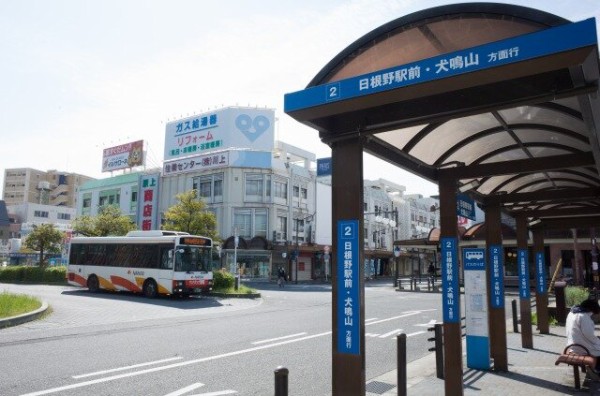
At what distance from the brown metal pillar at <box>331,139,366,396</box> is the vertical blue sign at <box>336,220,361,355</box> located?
0.05ft

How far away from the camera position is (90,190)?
59.7 meters

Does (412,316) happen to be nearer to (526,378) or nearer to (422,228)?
(526,378)

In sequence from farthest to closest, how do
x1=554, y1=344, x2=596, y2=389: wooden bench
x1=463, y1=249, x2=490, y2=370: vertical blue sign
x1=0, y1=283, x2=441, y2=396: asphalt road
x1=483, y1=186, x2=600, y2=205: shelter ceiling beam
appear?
x1=483, y1=186, x2=600, y2=205: shelter ceiling beam < x1=463, y1=249, x2=490, y2=370: vertical blue sign < x1=0, y1=283, x2=441, y2=396: asphalt road < x1=554, y1=344, x2=596, y2=389: wooden bench

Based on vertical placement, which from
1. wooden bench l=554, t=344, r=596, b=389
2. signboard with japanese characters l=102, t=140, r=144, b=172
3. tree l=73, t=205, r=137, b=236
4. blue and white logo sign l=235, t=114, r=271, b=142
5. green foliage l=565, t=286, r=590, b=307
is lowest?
wooden bench l=554, t=344, r=596, b=389

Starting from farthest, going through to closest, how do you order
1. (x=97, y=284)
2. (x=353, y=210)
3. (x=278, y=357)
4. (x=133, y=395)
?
1. (x=97, y=284)
2. (x=278, y=357)
3. (x=133, y=395)
4. (x=353, y=210)

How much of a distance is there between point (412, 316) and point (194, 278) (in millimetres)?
10332

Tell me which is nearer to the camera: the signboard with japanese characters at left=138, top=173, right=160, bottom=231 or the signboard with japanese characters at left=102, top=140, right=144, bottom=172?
the signboard with japanese characters at left=138, top=173, right=160, bottom=231

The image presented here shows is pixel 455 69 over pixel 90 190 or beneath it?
beneath

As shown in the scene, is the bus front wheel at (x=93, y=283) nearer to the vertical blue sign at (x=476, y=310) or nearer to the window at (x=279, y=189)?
the vertical blue sign at (x=476, y=310)

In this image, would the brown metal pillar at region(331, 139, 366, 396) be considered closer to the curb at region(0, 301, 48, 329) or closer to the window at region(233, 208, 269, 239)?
the curb at region(0, 301, 48, 329)

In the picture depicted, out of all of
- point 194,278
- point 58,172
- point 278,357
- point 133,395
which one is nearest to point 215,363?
point 278,357

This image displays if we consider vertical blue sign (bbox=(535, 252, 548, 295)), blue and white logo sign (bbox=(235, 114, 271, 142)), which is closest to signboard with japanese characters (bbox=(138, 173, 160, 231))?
blue and white logo sign (bbox=(235, 114, 271, 142))

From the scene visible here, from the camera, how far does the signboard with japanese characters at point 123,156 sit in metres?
54.6

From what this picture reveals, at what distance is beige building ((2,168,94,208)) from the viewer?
97938 millimetres
